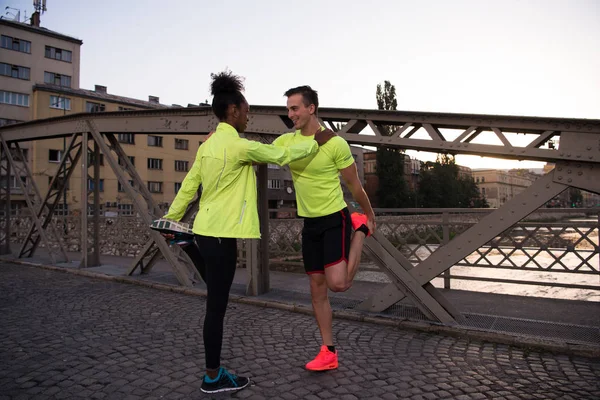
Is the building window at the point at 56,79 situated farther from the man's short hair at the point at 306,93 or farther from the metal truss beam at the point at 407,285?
the man's short hair at the point at 306,93

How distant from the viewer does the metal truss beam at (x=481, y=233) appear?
14.0ft

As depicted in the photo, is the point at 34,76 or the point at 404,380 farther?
the point at 34,76

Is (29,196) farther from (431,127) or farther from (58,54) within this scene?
(58,54)

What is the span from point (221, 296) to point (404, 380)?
151 cm

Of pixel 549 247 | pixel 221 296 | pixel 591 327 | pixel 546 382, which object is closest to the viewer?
pixel 221 296

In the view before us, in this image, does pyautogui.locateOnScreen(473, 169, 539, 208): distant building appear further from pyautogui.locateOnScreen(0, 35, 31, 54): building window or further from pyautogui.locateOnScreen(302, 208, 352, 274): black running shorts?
pyautogui.locateOnScreen(302, 208, 352, 274): black running shorts

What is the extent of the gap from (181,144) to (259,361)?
5492cm

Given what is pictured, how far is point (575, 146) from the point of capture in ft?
13.6

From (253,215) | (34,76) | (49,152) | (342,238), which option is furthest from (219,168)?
(34,76)

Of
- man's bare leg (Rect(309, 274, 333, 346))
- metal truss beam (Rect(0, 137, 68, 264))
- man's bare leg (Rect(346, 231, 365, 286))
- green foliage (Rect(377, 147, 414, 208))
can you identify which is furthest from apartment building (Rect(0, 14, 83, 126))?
man's bare leg (Rect(346, 231, 365, 286))

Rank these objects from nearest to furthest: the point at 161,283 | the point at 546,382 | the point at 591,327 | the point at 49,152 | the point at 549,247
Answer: the point at 546,382, the point at 591,327, the point at 549,247, the point at 161,283, the point at 49,152

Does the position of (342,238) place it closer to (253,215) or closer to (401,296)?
(253,215)

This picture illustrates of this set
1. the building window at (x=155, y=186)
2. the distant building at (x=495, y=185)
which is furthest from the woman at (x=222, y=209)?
the distant building at (x=495, y=185)

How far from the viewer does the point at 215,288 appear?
9.75 ft
